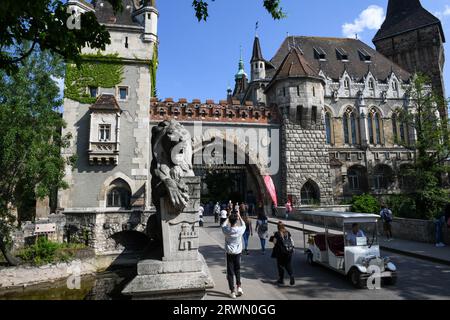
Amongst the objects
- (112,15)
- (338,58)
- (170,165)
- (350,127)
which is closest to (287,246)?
(170,165)

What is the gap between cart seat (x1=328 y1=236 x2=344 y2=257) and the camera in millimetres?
7047

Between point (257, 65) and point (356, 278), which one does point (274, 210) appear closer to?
point (257, 65)

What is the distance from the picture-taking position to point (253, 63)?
28438 mm

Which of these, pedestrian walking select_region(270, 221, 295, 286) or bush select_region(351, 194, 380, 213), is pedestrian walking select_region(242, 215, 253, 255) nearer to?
pedestrian walking select_region(270, 221, 295, 286)

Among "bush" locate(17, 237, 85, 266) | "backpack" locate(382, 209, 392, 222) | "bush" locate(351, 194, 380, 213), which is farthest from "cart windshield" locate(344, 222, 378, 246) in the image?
"bush" locate(351, 194, 380, 213)

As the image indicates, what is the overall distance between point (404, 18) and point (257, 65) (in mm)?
23180

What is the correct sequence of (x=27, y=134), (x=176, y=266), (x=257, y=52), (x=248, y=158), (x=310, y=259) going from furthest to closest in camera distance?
1. (x=257, y=52)
2. (x=248, y=158)
3. (x=27, y=134)
4. (x=310, y=259)
5. (x=176, y=266)

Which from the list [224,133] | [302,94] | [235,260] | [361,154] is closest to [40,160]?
[235,260]

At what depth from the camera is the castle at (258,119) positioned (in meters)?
18.4

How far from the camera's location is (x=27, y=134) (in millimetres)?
11102

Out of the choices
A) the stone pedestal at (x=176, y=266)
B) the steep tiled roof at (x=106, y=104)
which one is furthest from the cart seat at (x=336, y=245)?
the steep tiled roof at (x=106, y=104)

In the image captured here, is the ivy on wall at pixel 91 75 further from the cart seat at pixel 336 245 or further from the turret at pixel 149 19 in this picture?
the cart seat at pixel 336 245

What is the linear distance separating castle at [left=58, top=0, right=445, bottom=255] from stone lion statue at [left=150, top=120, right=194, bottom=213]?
12463 mm
